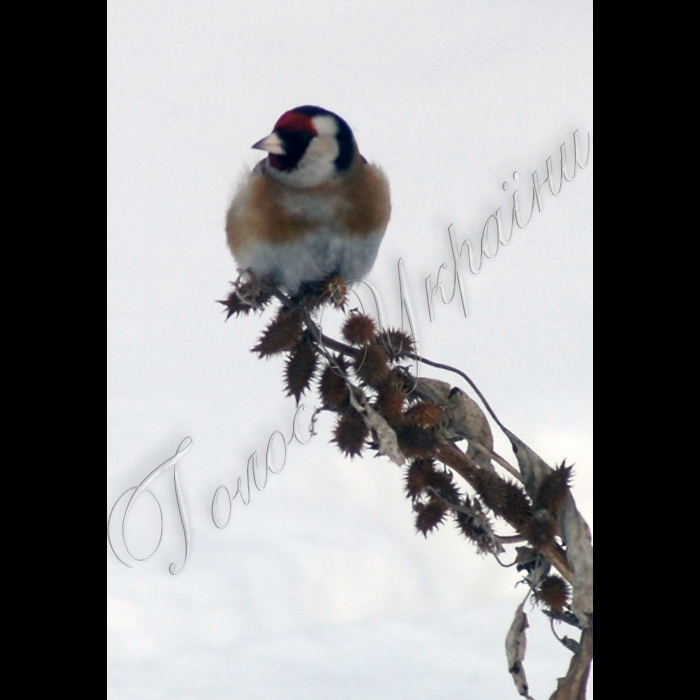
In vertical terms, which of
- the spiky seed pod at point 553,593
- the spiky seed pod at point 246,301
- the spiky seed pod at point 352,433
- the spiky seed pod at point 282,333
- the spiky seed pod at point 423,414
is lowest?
the spiky seed pod at point 553,593

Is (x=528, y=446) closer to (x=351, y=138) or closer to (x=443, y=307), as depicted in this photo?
(x=443, y=307)

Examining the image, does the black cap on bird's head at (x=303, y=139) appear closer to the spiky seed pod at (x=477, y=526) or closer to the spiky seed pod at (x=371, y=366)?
the spiky seed pod at (x=371, y=366)

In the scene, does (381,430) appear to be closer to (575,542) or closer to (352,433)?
(352,433)

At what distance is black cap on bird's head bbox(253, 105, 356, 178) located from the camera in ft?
5.04

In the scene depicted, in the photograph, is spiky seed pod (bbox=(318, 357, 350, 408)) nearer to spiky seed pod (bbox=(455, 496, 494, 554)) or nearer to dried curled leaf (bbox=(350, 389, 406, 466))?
dried curled leaf (bbox=(350, 389, 406, 466))

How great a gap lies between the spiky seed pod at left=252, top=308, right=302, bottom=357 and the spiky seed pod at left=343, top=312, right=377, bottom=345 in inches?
2.4

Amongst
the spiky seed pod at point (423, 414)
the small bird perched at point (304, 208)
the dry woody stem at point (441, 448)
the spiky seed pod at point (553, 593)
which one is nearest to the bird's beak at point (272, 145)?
the small bird perched at point (304, 208)

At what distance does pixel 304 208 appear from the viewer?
1538 millimetres

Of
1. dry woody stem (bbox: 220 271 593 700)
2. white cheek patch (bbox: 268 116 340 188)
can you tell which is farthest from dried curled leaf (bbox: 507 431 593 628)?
white cheek patch (bbox: 268 116 340 188)

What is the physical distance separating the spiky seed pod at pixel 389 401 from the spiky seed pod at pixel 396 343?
56 mm

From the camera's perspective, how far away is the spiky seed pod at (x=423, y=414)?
1508mm

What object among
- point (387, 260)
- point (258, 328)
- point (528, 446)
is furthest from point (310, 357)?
point (528, 446)

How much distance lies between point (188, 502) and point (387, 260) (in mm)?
424

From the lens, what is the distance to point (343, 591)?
164cm
